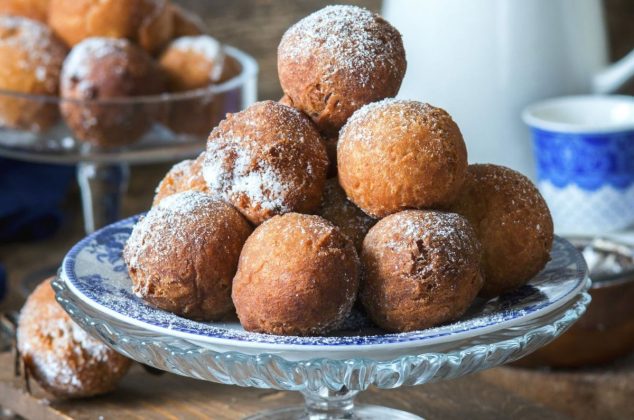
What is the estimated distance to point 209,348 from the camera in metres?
0.65

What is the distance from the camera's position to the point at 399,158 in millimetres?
692

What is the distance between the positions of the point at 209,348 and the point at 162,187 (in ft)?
0.65

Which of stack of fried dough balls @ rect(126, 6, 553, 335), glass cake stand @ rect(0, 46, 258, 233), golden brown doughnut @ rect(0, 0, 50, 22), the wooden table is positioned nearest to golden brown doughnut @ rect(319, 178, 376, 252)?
stack of fried dough balls @ rect(126, 6, 553, 335)

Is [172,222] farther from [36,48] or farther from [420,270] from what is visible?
[36,48]

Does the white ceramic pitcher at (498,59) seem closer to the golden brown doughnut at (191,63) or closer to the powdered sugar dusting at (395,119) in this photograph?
the golden brown doughnut at (191,63)

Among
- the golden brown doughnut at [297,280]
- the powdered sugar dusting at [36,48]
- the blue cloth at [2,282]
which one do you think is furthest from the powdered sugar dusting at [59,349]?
the powdered sugar dusting at [36,48]

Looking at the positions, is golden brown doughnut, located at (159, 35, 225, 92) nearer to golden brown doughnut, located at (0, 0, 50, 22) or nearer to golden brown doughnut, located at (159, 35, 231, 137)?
golden brown doughnut, located at (159, 35, 231, 137)

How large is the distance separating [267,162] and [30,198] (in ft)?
3.00

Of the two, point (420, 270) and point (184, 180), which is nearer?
point (420, 270)

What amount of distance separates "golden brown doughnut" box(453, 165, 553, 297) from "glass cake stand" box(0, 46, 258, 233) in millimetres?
578

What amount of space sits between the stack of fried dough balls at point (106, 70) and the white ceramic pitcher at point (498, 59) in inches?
10.7

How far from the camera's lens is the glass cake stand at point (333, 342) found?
63 cm

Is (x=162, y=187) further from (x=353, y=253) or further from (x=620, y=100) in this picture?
(x=620, y=100)

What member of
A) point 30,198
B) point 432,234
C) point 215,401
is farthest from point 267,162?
point 30,198
